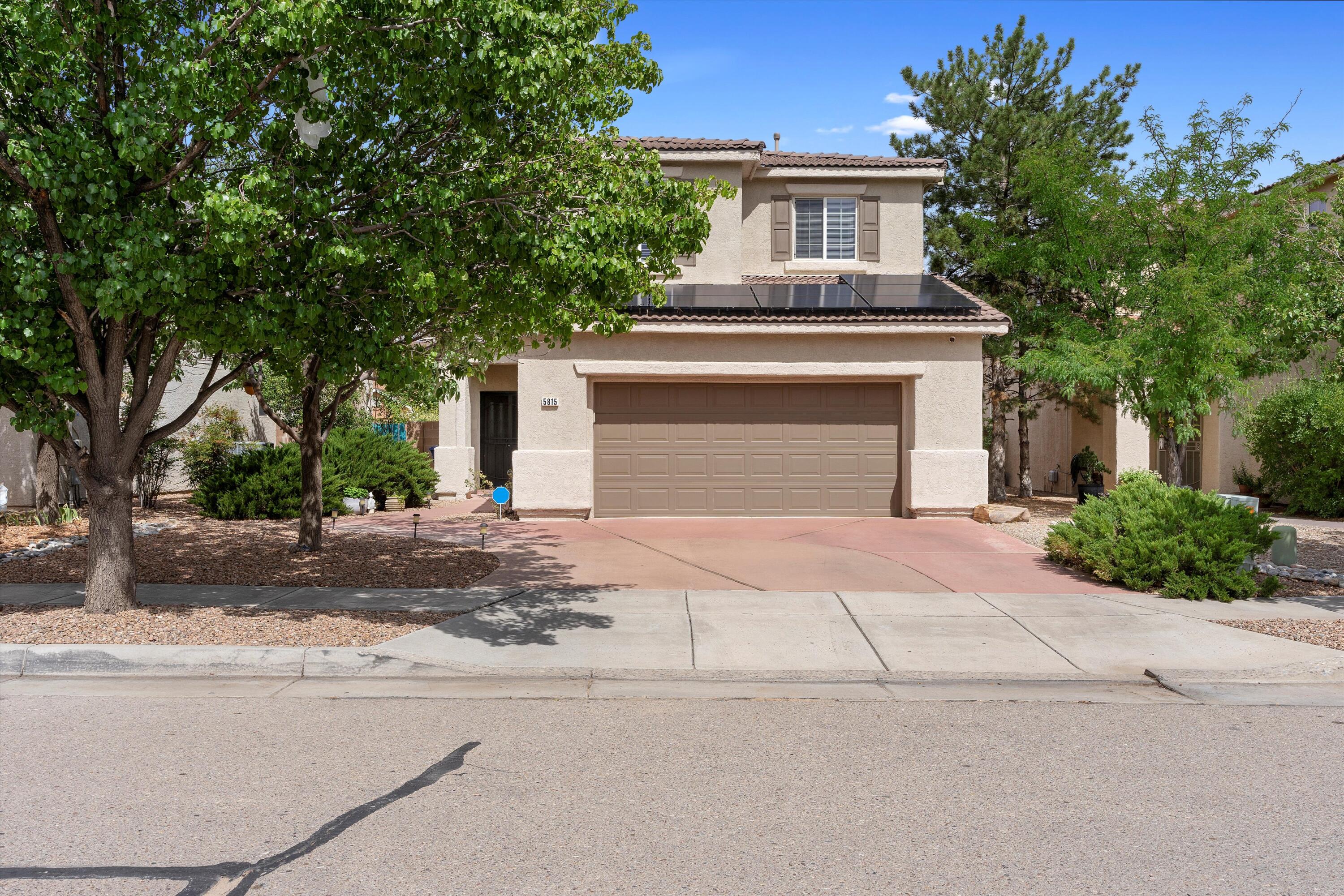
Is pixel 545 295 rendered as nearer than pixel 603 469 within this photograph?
Yes

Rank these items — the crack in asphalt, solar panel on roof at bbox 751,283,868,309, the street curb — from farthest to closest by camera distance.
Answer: solar panel on roof at bbox 751,283,868,309
the street curb
the crack in asphalt

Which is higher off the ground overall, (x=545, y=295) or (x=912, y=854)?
(x=545, y=295)

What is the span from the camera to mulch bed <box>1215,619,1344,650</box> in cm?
850

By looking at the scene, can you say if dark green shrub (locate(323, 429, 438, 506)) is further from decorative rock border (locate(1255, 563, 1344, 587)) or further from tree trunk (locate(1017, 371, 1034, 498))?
decorative rock border (locate(1255, 563, 1344, 587))

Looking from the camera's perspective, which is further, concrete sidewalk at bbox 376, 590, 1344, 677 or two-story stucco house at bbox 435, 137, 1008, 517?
two-story stucco house at bbox 435, 137, 1008, 517

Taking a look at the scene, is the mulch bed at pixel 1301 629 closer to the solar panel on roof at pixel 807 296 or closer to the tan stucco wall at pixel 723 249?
the solar panel on roof at pixel 807 296

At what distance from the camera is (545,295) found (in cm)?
831

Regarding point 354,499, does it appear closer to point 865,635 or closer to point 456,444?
point 456,444

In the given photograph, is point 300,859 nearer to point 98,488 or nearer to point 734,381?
point 98,488

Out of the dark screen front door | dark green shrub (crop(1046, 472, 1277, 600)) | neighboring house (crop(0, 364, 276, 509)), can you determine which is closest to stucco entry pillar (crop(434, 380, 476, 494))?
the dark screen front door

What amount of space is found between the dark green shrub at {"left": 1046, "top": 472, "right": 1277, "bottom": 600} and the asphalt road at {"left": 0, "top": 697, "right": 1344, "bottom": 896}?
139 inches

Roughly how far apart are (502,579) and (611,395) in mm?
6231

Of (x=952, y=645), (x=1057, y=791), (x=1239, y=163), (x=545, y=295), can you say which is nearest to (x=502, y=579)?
(x=545, y=295)

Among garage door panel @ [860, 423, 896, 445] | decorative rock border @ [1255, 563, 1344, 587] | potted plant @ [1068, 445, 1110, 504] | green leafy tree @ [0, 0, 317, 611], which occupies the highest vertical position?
green leafy tree @ [0, 0, 317, 611]
